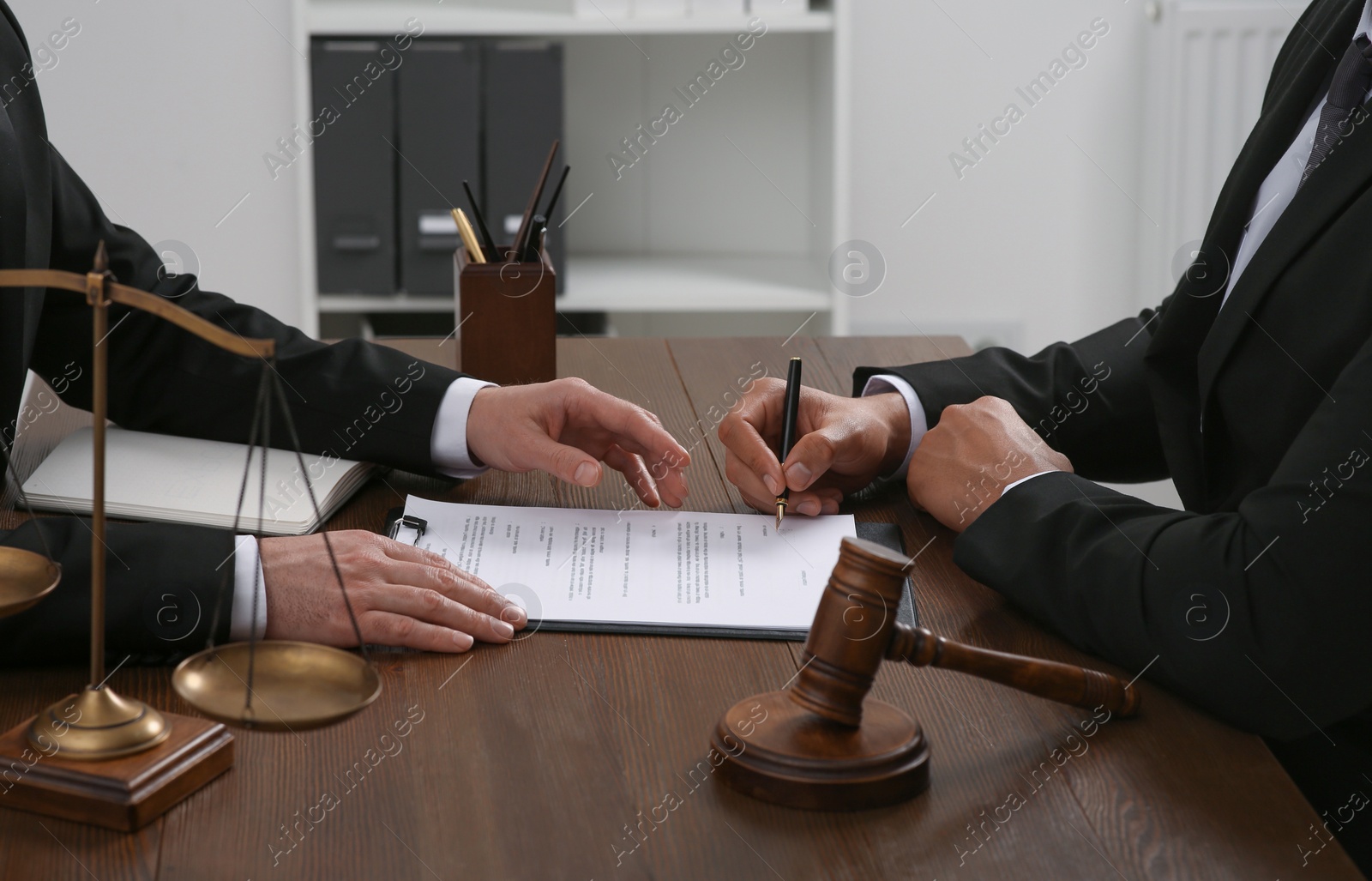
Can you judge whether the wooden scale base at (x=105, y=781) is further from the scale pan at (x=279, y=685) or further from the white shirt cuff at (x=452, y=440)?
the white shirt cuff at (x=452, y=440)

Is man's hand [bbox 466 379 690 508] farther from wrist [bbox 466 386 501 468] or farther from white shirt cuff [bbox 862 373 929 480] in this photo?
white shirt cuff [bbox 862 373 929 480]

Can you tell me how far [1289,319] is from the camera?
1.03 meters

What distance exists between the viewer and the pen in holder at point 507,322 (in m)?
1.31

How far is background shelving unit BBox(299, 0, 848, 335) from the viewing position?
2.51 m

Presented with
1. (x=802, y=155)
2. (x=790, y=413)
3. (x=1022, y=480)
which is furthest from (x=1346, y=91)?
(x=802, y=155)

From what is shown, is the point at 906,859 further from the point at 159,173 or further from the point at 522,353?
the point at 159,173

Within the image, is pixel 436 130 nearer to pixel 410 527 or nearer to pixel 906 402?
pixel 906 402

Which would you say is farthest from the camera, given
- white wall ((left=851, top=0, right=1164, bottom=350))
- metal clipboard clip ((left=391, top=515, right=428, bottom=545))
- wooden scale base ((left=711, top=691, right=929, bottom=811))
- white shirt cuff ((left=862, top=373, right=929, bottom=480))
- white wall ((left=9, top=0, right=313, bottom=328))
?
white wall ((left=851, top=0, right=1164, bottom=350))

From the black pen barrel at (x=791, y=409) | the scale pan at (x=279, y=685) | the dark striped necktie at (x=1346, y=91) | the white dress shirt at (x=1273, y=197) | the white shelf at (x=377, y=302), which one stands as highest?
the dark striped necktie at (x=1346, y=91)

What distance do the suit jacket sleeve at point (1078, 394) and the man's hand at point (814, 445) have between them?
0.10 m

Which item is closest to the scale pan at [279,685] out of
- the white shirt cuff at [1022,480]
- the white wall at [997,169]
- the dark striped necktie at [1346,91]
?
the white shirt cuff at [1022,480]

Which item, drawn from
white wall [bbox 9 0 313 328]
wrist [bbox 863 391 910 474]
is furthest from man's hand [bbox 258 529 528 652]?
white wall [bbox 9 0 313 328]

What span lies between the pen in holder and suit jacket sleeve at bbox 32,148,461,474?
11 cm

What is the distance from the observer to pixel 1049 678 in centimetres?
74
